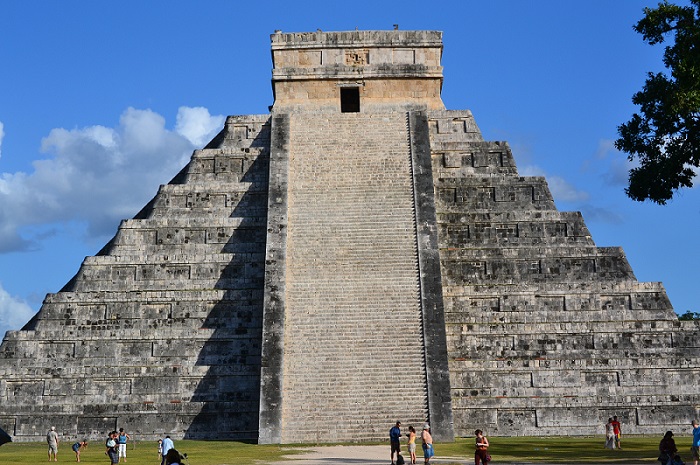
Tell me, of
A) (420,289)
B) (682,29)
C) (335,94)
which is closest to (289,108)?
(335,94)

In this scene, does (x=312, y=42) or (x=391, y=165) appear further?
(x=312, y=42)

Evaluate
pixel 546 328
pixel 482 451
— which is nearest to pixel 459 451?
pixel 482 451

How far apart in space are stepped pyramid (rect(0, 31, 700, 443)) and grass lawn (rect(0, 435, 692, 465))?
94 centimetres

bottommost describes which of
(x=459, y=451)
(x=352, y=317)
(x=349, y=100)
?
(x=459, y=451)

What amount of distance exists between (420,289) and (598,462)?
9.08m

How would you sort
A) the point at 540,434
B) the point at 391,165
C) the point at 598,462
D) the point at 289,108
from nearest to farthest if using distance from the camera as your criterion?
the point at 598,462 → the point at 540,434 → the point at 391,165 → the point at 289,108

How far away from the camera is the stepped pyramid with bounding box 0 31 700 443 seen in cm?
2650

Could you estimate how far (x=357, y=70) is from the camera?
35.4m

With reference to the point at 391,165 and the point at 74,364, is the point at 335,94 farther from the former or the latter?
the point at 74,364

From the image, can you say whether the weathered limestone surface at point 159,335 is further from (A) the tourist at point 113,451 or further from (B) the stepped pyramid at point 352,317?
(A) the tourist at point 113,451

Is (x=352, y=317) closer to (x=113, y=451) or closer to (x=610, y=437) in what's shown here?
(x=610, y=437)

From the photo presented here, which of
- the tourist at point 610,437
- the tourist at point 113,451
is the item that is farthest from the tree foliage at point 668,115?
the tourist at point 113,451

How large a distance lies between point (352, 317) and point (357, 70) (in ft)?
37.8

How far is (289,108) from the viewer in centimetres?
3525
